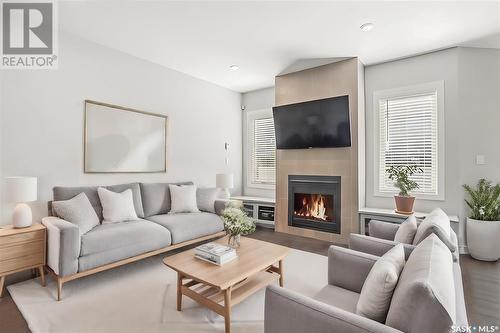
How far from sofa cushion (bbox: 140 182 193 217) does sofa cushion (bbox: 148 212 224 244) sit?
0.13m

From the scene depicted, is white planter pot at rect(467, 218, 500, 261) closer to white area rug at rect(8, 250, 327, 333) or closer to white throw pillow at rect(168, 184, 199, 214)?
white area rug at rect(8, 250, 327, 333)

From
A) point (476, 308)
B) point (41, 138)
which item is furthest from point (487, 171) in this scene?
point (41, 138)

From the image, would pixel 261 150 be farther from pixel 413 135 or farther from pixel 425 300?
pixel 425 300

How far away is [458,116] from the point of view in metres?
3.54

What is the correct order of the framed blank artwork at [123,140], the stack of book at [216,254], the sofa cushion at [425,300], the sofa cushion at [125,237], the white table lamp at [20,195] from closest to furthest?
the sofa cushion at [425,300] < the stack of book at [216,254] < the white table lamp at [20,195] < the sofa cushion at [125,237] < the framed blank artwork at [123,140]

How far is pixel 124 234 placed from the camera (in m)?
2.82

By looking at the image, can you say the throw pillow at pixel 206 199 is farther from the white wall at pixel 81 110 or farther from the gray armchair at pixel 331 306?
the gray armchair at pixel 331 306

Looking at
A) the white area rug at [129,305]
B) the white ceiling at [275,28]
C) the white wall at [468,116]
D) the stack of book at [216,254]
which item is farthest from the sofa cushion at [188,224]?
the white wall at [468,116]

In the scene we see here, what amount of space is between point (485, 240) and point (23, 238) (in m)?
5.21

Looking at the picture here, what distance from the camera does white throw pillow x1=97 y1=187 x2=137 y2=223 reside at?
3146 millimetres

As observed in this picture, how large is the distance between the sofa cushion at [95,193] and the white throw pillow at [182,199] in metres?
0.47

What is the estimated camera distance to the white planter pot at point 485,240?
10.5 ft

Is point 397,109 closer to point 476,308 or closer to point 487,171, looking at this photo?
point 487,171

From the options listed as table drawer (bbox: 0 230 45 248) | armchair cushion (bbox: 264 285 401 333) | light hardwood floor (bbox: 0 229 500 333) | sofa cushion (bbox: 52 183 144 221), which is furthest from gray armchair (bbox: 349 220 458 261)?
table drawer (bbox: 0 230 45 248)
